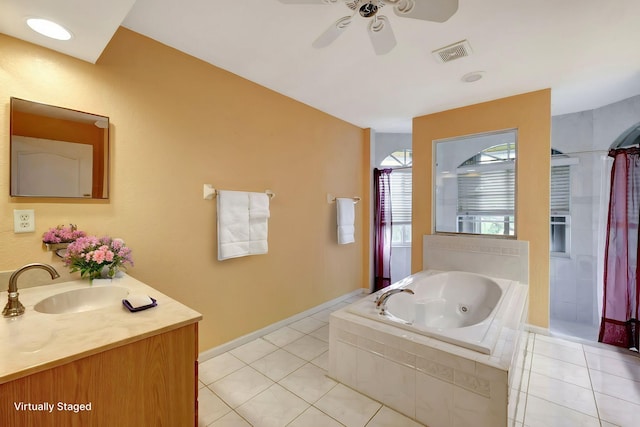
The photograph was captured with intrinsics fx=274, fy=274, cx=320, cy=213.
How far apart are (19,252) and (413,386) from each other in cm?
217

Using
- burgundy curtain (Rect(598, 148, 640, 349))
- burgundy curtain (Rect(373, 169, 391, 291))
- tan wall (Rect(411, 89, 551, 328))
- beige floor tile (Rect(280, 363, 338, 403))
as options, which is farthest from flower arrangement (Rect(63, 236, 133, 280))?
burgundy curtain (Rect(598, 148, 640, 349))

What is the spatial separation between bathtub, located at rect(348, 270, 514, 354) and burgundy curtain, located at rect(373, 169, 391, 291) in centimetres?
91

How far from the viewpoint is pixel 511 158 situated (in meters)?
2.78

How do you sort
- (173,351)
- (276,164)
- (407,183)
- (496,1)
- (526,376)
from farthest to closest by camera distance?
(407,183) < (276,164) < (526,376) < (496,1) < (173,351)

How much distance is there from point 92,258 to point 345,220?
2447 mm

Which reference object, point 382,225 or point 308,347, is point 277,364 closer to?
point 308,347

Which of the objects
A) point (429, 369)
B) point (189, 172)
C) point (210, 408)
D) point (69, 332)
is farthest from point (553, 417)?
point (189, 172)

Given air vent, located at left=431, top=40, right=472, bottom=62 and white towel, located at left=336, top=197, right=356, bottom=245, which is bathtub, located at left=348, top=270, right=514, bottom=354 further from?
air vent, located at left=431, top=40, right=472, bottom=62

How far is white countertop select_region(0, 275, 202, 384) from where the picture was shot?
2.48 ft

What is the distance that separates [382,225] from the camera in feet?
12.5

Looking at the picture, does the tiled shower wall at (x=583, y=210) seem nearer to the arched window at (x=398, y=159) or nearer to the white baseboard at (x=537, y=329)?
the white baseboard at (x=537, y=329)

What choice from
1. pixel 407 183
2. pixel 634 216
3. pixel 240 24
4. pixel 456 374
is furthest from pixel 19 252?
pixel 634 216

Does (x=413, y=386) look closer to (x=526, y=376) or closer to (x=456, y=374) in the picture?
(x=456, y=374)

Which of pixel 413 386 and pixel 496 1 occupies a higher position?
pixel 496 1
